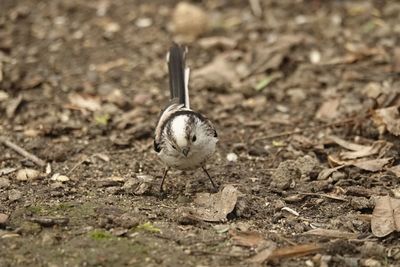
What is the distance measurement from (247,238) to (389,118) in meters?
2.69

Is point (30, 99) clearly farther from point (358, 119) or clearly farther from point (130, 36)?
point (358, 119)

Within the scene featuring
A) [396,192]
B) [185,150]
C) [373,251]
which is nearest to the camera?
[373,251]

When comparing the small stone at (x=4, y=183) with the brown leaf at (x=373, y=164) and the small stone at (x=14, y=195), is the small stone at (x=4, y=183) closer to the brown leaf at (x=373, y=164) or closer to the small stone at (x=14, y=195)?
the small stone at (x=14, y=195)

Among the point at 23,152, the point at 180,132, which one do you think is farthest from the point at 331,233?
the point at 23,152

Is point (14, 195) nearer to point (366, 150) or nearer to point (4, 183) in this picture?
point (4, 183)

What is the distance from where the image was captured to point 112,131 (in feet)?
25.7

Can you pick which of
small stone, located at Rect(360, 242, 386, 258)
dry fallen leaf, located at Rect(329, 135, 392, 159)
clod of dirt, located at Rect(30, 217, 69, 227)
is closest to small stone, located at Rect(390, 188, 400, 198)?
dry fallen leaf, located at Rect(329, 135, 392, 159)

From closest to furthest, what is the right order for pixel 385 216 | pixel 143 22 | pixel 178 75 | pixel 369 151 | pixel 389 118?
pixel 385 216, pixel 369 151, pixel 389 118, pixel 178 75, pixel 143 22

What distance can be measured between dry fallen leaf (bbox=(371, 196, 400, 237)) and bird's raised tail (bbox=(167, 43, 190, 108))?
229cm

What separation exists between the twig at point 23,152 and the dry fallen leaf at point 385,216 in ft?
10.4

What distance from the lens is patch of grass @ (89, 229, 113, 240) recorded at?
5156 mm

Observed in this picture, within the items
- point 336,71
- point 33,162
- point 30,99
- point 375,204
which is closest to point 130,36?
point 30,99

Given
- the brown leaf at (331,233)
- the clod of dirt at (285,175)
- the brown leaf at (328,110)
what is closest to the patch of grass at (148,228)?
the brown leaf at (331,233)

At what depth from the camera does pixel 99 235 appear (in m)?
5.18
